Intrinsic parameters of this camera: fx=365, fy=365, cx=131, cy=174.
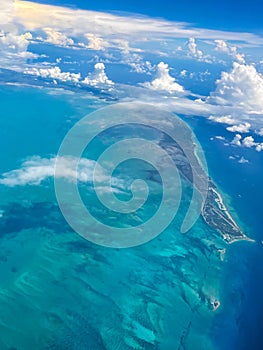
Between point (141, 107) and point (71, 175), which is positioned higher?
point (141, 107)

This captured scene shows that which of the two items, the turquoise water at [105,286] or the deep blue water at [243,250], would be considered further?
the deep blue water at [243,250]

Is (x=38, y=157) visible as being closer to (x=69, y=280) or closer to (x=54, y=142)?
(x=54, y=142)

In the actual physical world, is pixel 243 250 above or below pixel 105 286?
above

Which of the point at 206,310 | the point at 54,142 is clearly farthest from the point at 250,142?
the point at 206,310

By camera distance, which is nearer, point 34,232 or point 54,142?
point 34,232

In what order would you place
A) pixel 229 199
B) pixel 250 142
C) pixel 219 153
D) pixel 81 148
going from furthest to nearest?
pixel 250 142
pixel 219 153
pixel 81 148
pixel 229 199

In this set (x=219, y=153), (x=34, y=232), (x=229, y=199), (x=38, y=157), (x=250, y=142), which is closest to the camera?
(x=34, y=232)

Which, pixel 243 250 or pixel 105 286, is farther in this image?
pixel 243 250

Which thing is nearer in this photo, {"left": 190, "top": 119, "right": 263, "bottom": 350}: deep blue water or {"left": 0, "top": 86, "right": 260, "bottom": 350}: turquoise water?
{"left": 0, "top": 86, "right": 260, "bottom": 350}: turquoise water
